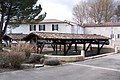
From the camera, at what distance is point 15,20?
3600cm

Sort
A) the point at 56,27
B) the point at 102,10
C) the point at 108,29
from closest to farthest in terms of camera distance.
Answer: the point at 108,29 < the point at 56,27 < the point at 102,10

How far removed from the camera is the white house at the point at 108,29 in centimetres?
4647

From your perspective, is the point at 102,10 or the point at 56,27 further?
the point at 102,10

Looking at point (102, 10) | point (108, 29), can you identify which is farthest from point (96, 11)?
point (108, 29)

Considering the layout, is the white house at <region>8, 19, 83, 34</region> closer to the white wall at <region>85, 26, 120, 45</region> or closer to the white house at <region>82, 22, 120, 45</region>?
the white house at <region>82, 22, 120, 45</region>

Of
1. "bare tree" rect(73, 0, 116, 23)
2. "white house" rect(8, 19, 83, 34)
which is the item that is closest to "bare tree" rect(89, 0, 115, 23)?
"bare tree" rect(73, 0, 116, 23)

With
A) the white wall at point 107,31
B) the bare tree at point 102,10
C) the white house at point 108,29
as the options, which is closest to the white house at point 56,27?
the white house at point 108,29

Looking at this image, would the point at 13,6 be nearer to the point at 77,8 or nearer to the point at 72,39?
the point at 72,39

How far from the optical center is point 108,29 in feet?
157

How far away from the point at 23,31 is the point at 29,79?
42131 millimetres

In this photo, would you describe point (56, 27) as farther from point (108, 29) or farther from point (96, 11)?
point (96, 11)

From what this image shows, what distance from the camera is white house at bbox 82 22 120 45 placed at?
4647cm

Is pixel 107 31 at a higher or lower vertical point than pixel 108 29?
lower

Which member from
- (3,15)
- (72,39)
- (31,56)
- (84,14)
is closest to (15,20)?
(3,15)
